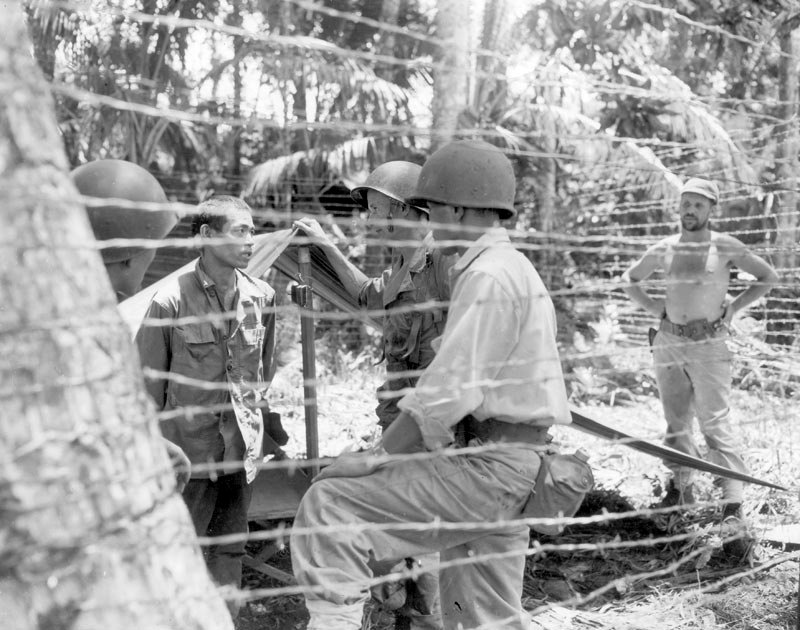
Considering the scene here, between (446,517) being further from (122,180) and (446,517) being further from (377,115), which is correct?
(377,115)

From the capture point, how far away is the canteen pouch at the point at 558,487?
2.91 meters

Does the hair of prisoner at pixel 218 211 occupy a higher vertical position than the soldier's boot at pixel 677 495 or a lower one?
higher

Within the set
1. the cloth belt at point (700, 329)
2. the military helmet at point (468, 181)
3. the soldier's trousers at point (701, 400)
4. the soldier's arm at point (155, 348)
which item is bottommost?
the soldier's trousers at point (701, 400)

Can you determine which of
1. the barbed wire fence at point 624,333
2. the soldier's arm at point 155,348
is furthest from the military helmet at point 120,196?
the barbed wire fence at point 624,333

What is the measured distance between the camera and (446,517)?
2898 mm

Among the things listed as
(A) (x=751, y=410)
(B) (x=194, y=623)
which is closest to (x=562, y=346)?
(A) (x=751, y=410)

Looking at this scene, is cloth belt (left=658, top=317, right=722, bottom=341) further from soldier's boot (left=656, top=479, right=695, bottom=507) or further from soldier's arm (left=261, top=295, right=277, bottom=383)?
soldier's arm (left=261, top=295, right=277, bottom=383)

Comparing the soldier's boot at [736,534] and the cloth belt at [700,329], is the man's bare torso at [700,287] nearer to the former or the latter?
the cloth belt at [700,329]

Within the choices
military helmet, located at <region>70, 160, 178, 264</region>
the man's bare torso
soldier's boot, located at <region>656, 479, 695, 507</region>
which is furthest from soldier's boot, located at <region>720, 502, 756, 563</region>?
military helmet, located at <region>70, 160, 178, 264</region>

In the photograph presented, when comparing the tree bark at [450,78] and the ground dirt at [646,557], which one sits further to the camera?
the tree bark at [450,78]

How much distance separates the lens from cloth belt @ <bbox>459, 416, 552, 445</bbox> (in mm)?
2918

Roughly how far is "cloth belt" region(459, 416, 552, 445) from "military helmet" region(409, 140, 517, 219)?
2.23 feet

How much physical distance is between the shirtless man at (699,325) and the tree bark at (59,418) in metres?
4.15

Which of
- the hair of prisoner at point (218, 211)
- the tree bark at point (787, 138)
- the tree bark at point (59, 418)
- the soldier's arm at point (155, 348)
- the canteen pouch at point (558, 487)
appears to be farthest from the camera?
the tree bark at point (787, 138)
